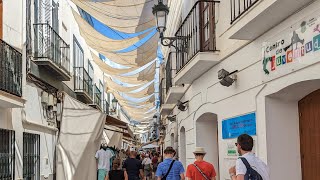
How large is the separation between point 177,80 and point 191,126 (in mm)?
1464

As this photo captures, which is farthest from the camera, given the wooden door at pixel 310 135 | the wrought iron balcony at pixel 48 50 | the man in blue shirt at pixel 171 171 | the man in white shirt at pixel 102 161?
the man in white shirt at pixel 102 161

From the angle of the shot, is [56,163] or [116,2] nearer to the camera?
[116,2]

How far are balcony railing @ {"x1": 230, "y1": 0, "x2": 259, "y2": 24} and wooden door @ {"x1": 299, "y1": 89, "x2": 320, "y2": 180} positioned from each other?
1.42 meters

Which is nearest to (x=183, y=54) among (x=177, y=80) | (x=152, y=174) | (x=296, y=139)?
(x=177, y=80)

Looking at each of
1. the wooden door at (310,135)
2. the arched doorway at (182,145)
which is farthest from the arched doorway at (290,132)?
the arched doorway at (182,145)

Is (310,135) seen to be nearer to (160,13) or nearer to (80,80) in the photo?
(160,13)

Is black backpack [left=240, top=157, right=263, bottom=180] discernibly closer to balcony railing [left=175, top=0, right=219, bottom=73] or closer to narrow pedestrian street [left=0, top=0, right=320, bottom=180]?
narrow pedestrian street [left=0, top=0, right=320, bottom=180]

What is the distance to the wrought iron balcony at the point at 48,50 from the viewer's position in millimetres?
11844

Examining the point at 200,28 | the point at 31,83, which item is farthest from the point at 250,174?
the point at 31,83

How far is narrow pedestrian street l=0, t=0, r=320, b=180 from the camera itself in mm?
5750

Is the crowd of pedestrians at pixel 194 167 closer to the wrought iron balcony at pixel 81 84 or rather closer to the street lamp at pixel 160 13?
the street lamp at pixel 160 13

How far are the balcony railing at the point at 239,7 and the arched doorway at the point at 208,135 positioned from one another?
4129 millimetres

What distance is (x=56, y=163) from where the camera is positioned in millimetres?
12891

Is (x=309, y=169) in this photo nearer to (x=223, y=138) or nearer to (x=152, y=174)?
(x=223, y=138)
